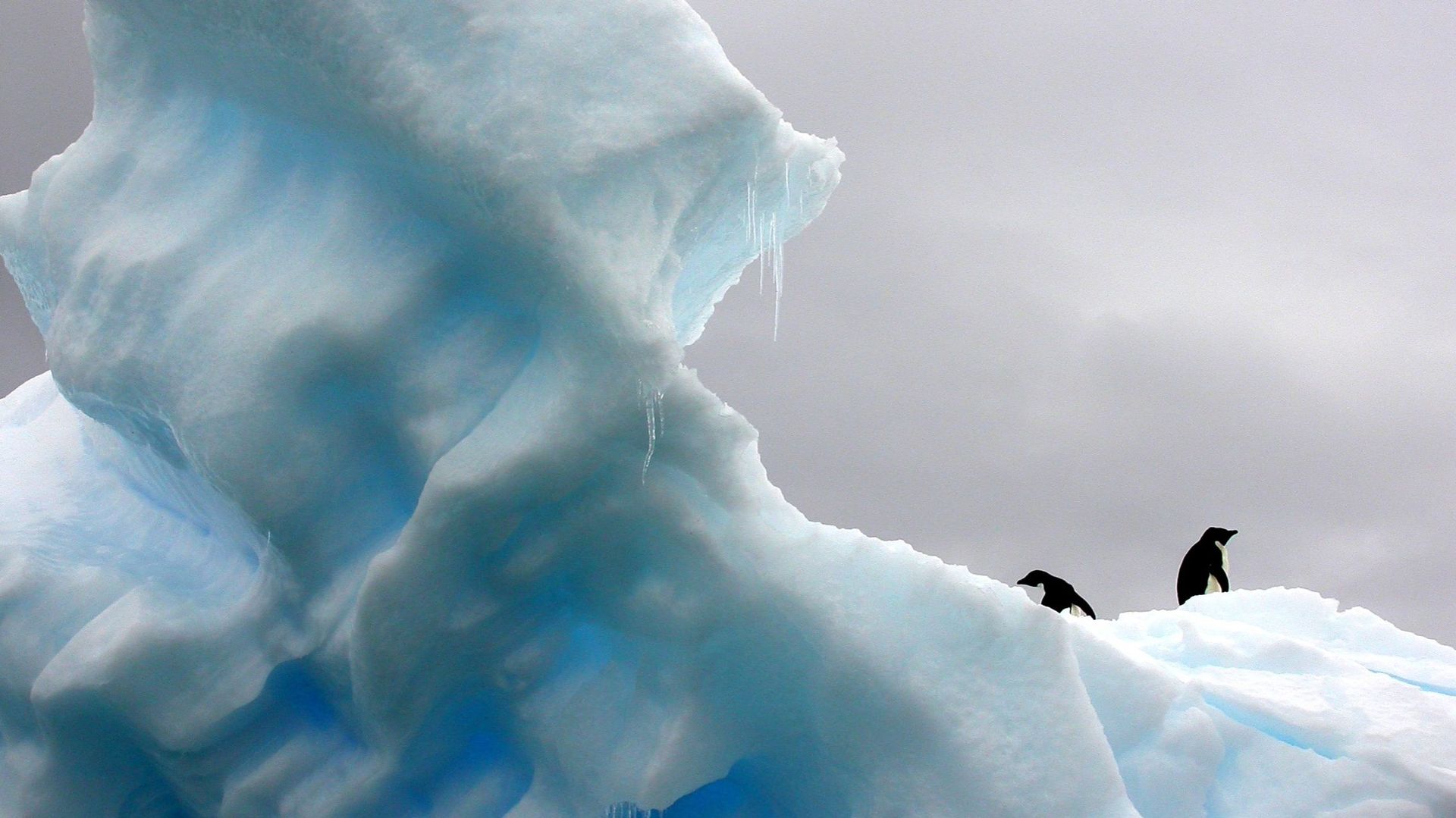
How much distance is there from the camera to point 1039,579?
13625 mm

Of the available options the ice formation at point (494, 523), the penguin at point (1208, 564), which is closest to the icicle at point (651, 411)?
the ice formation at point (494, 523)

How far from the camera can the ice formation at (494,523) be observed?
3.04 meters

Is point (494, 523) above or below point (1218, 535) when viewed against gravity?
below

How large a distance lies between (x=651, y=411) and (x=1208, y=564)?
10.7 m

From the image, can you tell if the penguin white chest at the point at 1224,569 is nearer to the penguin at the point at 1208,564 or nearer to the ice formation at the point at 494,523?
the penguin at the point at 1208,564

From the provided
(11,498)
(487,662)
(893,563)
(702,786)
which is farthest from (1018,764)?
(11,498)

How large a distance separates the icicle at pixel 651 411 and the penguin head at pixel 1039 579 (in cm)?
1130

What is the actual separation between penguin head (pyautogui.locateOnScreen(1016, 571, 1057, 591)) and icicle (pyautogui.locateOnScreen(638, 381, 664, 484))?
445 inches

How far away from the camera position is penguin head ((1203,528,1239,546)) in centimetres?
1213

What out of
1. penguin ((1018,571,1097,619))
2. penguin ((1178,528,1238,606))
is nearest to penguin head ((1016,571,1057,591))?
penguin ((1018,571,1097,619))

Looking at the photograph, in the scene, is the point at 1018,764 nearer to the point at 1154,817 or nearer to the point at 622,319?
the point at 1154,817

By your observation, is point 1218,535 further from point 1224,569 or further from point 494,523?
point 494,523

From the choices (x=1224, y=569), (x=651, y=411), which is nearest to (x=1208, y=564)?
(x=1224, y=569)

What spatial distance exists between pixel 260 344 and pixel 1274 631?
4178 mm
